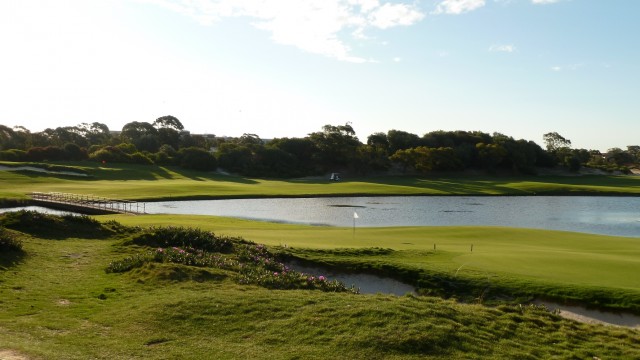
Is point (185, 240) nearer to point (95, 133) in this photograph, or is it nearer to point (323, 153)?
point (323, 153)

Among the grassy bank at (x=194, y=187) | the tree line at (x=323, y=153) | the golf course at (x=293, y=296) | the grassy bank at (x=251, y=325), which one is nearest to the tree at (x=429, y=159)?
the tree line at (x=323, y=153)

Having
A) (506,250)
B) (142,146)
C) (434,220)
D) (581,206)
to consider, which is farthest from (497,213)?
(142,146)

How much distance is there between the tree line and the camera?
10044 centimetres

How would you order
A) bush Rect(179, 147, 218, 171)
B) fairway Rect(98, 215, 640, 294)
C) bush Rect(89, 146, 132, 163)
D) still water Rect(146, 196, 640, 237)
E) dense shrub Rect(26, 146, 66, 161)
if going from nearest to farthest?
1. fairway Rect(98, 215, 640, 294)
2. still water Rect(146, 196, 640, 237)
3. dense shrub Rect(26, 146, 66, 161)
4. bush Rect(89, 146, 132, 163)
5. bush Rect(179, 147, 218, 171)

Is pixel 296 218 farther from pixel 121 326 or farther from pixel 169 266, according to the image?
pixel 121 326

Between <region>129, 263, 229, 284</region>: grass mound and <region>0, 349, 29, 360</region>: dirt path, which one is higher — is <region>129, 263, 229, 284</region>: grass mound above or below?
below

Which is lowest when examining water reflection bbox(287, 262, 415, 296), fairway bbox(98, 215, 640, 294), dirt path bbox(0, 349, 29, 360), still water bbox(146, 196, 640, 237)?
still water bbox(146, 196, 640, 237)

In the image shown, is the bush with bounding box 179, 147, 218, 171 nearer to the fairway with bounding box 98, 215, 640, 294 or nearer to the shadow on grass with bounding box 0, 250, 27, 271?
the fairway with bounding box 98, 215, 640, 294

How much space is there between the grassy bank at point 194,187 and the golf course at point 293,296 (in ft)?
124

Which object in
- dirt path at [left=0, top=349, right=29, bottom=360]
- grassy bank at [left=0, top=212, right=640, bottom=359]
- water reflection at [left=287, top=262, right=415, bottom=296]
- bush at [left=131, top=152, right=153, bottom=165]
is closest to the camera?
dirt path at [left=0, top=349, right=29, bottom=360]

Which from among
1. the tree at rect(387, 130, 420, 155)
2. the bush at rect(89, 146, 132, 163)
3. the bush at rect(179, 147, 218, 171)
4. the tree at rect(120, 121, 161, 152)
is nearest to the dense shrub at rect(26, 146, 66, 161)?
the bush at rect(89, 146, 132, 163)

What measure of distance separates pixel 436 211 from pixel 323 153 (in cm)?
6140

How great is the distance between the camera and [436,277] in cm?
1739

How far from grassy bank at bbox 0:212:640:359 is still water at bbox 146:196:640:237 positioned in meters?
29.3
